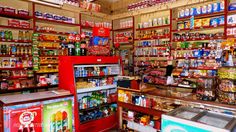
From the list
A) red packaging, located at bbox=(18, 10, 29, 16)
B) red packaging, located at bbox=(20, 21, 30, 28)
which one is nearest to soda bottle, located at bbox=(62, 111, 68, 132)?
red packaging, located at bbox=(20, 21, 30, 28)

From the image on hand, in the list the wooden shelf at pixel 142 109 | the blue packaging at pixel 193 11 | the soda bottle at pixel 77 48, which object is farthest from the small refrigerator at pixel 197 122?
the blue packaging at pixel 193 11

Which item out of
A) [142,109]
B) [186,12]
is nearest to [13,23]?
[142,109]

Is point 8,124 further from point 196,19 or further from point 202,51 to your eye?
point 196,19

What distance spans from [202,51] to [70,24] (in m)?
4.25

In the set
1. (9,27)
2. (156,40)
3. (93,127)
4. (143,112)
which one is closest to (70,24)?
(9,27)

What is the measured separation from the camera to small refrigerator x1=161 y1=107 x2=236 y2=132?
1443 millimetres

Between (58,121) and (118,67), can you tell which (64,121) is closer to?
(58,121)

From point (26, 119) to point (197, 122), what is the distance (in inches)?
Answer: 97.5

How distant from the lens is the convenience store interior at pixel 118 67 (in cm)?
267

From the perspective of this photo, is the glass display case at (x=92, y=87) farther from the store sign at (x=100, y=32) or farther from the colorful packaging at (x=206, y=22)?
the colorful packaging at (x=206, y=22)

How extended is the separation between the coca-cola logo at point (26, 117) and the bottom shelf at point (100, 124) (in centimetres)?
103

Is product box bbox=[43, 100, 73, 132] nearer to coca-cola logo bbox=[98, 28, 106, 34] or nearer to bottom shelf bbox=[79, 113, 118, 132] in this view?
bottom shelf bbox=[79, 113, 118, 132]

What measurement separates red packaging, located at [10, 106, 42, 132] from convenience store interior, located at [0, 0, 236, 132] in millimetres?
15

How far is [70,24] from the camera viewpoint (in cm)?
603
